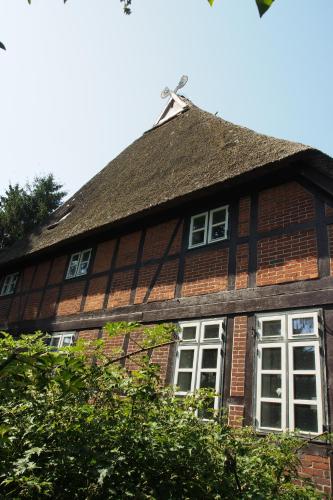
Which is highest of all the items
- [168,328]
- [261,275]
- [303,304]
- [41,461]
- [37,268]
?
[37,268]

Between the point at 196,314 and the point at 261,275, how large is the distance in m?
1.38

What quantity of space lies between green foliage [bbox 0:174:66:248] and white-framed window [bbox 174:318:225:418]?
656 inches

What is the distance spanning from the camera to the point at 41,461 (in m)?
2.22

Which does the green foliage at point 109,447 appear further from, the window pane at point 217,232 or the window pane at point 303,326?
the window pane at point 217,232

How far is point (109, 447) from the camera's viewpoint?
2.27 m

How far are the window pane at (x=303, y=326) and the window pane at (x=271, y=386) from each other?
2.39 ft

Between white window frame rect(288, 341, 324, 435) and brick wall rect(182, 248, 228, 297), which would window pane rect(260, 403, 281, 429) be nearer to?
white window frame rect(288, 341, 324, 435)

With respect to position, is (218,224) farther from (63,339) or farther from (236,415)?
(63,339)

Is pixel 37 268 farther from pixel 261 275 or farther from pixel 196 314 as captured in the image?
pixel 261 275

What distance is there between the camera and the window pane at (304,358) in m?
5.09

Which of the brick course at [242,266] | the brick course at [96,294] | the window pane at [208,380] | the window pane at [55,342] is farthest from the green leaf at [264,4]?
the window pane at [55,342]

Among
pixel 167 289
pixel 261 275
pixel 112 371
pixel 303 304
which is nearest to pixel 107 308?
pixel 167 289

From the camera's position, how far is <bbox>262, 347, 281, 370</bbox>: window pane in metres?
5.42

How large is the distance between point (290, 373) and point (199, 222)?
142 inches
